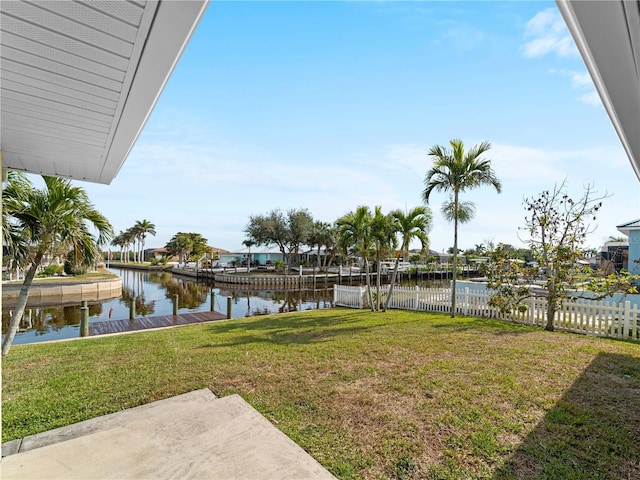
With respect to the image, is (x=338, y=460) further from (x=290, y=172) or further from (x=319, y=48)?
(x=290, y=172)

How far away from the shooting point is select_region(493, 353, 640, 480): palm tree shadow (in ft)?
8.33

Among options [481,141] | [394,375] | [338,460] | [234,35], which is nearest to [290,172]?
[481,141]

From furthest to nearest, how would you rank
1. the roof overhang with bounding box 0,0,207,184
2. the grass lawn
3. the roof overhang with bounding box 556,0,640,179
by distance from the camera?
1. the grass lawn
2. the roof overhang with bounding box 0,0,207,184
3. the roof overhang with bounding box 556,0,640,179

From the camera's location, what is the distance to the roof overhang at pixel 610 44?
1.02 meters

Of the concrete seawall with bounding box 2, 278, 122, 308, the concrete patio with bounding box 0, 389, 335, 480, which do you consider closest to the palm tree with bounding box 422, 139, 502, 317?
the concrete patio with bounding box 0, 389, 335, 480

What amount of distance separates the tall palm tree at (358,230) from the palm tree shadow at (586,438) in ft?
24.6

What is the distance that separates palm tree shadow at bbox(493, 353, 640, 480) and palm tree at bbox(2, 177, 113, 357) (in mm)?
6458

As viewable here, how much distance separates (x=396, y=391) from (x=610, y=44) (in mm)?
3856

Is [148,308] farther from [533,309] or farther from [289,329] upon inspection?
[533,309]

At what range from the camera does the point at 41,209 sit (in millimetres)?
5043

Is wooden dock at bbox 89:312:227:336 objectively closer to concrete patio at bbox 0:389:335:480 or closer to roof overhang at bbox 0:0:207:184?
concrete patio at bbox 0:389:335:480

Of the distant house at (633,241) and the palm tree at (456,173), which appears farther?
the distant house at (633,241)

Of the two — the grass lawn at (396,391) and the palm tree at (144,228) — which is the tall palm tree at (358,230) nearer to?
the grass lawn at (396,391)

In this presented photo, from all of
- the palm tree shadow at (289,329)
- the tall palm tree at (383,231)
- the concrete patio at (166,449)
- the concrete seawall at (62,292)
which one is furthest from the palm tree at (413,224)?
the concrete seawall at (62,292)
